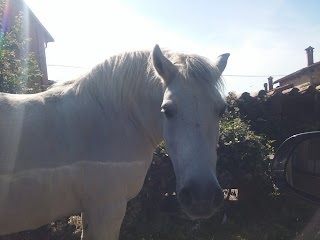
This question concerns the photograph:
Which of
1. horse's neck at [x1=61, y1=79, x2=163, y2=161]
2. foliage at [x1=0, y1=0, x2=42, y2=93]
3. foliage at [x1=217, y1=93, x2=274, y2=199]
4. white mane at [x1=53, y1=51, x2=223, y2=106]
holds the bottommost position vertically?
foliage at [x1=217, y1=93, x2=274, y2=199]

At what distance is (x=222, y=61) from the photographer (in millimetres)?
2873

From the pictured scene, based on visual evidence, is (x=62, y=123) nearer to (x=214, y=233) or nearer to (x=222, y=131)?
(x=214, y=233)

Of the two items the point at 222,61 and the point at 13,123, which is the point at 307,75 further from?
the point at 13,123

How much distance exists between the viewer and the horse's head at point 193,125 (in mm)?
2055

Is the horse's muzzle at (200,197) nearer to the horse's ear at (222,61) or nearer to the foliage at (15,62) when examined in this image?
the horse's ear at (222,61)

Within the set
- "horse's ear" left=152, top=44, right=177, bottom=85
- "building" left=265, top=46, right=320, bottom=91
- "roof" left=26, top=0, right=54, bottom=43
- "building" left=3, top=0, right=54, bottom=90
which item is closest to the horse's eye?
"horse's ear" left=152, top=44, right=177, bottom=85

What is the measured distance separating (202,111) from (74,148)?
3.36ft

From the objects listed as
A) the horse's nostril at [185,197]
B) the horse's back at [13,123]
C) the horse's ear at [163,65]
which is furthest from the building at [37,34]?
the horse's nostril at [185,197]

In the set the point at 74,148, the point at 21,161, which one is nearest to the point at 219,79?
the point at 74,148

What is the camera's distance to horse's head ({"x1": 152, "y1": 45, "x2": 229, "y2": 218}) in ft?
6.74

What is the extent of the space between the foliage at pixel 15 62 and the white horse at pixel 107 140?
1.94 meters

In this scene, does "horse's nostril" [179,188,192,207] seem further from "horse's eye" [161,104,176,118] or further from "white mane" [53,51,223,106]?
"white mane" [53,51,223,106]

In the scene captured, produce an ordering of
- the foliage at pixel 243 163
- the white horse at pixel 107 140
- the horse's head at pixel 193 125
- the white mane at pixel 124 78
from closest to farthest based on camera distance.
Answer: the horse's head at pixel 193 125
the white horse at pixel 107 140
the white mane at pixel 124 78
the foliage at pixel 243 163

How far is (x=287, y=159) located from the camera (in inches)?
76.8
